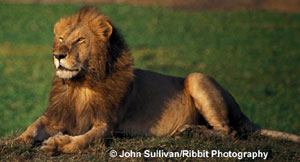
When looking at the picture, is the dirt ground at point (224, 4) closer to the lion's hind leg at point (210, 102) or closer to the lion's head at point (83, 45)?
the lion's hind leg at point (210, 102)

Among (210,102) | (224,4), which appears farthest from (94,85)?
(224,4)

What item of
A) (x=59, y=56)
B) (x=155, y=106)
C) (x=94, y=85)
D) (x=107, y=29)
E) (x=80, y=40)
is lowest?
(x=155, y=106)

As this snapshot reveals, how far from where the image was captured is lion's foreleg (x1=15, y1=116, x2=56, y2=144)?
182 inches

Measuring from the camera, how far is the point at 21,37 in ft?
66.9

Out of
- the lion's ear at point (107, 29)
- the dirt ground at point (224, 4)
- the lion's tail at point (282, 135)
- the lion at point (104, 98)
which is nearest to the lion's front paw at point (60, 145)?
the lion at point (104, 98)

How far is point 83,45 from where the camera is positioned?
474 cm

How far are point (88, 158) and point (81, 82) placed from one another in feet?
2.98

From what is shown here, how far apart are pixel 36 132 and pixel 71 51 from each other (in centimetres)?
90

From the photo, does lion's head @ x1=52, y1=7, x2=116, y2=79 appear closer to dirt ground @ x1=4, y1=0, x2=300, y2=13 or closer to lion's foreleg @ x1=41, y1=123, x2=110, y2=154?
lion's foreleg @ x1=41, y1=123, x2=110, y2=154

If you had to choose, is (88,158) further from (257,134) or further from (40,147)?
(257,134)

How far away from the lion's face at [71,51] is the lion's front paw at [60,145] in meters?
0.63

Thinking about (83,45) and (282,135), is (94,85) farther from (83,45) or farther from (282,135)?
(282,135)

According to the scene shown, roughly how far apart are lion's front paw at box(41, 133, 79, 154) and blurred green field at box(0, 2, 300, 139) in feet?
16.3

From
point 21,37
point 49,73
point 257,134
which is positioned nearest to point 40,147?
point 257,134
